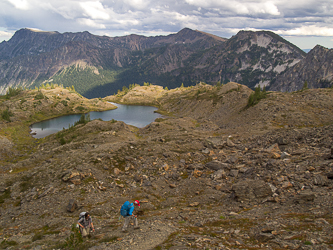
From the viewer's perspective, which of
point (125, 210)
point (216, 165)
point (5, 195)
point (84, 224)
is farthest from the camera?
point (216, 165)

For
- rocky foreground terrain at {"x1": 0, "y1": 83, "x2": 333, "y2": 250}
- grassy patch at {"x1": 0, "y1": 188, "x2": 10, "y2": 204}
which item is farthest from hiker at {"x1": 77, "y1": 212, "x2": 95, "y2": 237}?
grassy patch at {"x1": 0, "y1": 188, "x2": 10, "y2": 204}

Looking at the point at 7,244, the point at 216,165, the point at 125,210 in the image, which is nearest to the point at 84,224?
the point at 125,210

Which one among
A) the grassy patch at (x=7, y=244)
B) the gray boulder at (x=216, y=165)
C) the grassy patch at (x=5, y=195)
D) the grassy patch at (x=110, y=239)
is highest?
the grassy patch at (x=110, y=239)

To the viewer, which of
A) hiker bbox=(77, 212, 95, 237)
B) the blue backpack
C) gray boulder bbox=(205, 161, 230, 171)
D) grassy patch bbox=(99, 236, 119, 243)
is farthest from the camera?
gray boulder bbox=(205, 161, 230, 171)

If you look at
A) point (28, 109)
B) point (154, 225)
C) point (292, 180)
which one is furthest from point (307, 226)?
point (28, 109)

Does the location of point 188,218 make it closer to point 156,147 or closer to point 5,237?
point 5,237

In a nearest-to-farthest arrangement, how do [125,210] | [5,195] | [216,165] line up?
1. [125,210]
2. [5,195]
3. [216,165]

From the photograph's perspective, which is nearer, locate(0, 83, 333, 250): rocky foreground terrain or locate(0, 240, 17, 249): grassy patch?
locate(0, 83, 333, 250): rocky foreground terrain

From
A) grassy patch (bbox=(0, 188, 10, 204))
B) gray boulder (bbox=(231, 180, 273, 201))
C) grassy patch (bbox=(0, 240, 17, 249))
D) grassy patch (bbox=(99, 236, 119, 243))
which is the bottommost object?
grassy patch (bbox=(0, 188, 10, 204))

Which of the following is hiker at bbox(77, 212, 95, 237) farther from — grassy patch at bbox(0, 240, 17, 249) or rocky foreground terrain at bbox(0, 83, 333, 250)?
grassy patch at bbox(0, 240, 17, 249)

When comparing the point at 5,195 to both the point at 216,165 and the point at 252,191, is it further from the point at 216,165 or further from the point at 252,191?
the point at 252,191

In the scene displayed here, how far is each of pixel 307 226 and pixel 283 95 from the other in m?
83.1

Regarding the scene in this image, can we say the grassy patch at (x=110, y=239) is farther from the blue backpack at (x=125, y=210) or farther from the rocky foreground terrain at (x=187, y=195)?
the blue backpack at (x=125, y=210)

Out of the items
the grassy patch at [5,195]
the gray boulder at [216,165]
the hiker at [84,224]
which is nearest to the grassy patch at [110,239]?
the hiker at [84,224]
